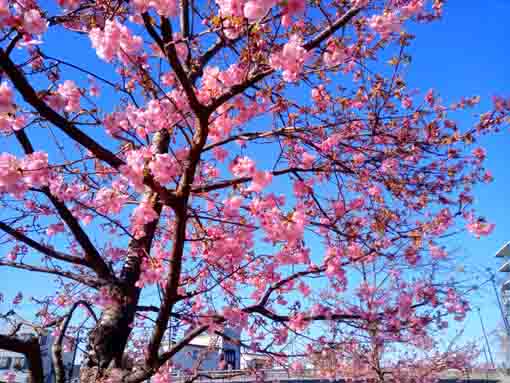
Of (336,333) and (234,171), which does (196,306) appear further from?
(234,171)

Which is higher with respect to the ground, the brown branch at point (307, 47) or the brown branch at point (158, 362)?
the brown branch at point (307, 47)

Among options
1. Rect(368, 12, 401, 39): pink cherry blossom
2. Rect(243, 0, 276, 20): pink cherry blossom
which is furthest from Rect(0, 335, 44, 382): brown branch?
Rect(368, 12, 401, 39): pink cherry blossom

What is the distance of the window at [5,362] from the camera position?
2614 cm

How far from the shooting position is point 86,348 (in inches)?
160

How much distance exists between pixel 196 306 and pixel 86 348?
132 cm

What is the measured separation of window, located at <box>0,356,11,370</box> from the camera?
26139 mm

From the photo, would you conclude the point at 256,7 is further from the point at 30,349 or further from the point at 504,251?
the point at 504,251

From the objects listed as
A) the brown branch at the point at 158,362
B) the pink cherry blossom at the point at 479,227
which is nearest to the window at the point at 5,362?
the brown branch at the point at 158,362

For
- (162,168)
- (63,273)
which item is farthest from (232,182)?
(63,273)

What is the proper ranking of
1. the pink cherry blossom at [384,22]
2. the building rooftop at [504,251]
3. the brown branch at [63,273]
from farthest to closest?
the building rooftop at [504,251] < the brown branch at [63,273] < the pink cherry blossom at [384,22]

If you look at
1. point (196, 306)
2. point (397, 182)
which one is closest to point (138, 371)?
point (196, 306)

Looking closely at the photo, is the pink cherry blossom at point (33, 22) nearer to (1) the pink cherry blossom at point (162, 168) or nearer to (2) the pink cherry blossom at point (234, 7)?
(1) the pink cherry blossom at point (162, 168)

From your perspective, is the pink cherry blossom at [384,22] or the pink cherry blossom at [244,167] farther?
the pink cherry blossom at [244,167]

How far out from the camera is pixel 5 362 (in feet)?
91.0
